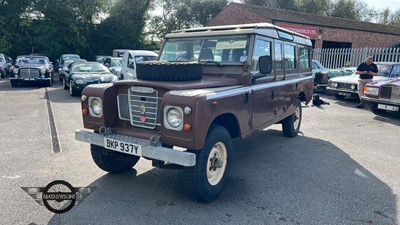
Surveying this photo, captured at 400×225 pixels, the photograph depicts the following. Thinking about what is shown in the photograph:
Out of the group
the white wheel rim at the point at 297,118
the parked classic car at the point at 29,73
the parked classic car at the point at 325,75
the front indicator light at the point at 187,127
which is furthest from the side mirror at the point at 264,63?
the parked classic car at the point at 29,73

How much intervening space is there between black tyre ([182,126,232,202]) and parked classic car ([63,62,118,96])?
927 centimetres

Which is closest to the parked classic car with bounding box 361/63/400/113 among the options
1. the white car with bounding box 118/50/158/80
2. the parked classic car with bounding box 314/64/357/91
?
the parked classic car with bounding box 314/64/357/91

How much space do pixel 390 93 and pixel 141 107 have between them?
8.44 metres

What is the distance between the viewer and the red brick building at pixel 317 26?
25380mm

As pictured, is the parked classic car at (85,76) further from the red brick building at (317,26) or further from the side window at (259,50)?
the red brick building at (317,26)

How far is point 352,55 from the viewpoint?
19047 millimetres

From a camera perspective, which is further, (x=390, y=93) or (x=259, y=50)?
(x=390, y=93)

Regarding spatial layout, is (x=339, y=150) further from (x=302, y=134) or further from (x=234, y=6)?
(x=234, y=6)

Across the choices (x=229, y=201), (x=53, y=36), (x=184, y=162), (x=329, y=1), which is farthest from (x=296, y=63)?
(x=329, y=1)

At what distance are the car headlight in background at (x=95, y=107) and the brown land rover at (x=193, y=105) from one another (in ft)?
0.04

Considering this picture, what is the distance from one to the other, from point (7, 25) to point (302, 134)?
27919mm

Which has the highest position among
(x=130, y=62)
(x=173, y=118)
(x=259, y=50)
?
(x=259, y=50)

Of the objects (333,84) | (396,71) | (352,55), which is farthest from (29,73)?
(352,55)

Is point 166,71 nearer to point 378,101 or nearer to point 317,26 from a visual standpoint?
point 378,101
